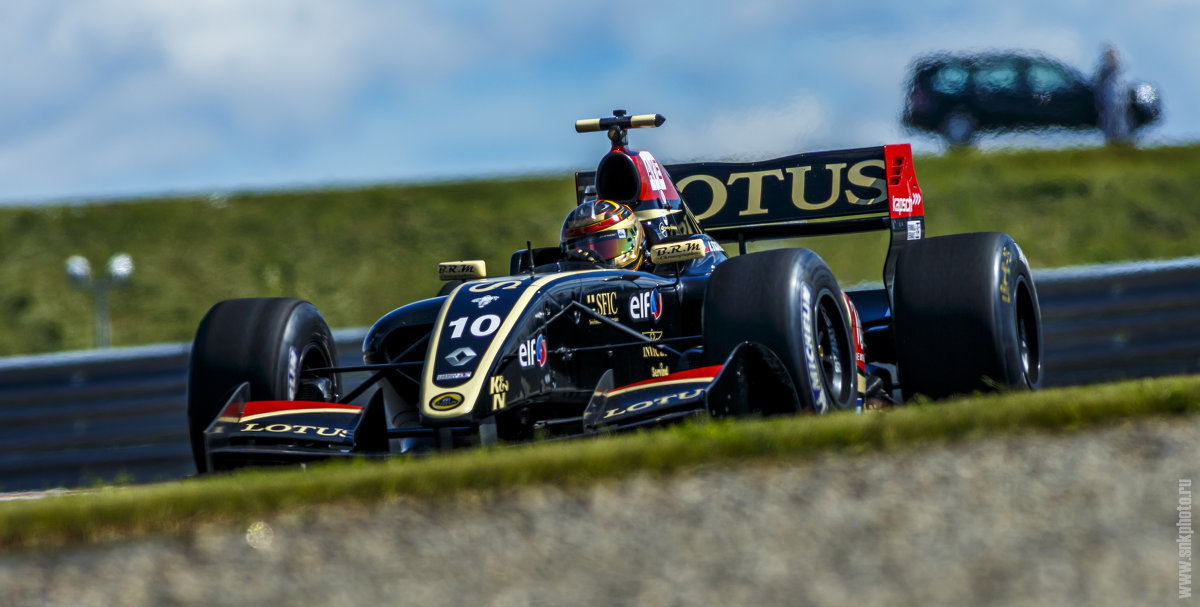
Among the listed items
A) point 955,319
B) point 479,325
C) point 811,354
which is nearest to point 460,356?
point 479,325

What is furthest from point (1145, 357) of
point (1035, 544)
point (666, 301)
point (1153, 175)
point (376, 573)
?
point (1153, 175)

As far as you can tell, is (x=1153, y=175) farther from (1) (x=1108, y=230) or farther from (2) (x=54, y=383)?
(2) (x=54, y=383)

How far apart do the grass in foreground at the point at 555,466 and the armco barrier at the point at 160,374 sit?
20.3 ft

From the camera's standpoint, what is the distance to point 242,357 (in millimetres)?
6895

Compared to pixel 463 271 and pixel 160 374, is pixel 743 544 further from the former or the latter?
pixel 160 374

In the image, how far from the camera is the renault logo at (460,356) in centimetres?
619

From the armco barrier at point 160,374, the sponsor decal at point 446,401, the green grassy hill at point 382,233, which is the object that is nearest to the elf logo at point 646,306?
the sponsor decal at point 446,401

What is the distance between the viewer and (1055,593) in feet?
10.6

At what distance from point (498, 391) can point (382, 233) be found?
18.7 metres

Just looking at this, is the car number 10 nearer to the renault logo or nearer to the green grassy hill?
the renault logo

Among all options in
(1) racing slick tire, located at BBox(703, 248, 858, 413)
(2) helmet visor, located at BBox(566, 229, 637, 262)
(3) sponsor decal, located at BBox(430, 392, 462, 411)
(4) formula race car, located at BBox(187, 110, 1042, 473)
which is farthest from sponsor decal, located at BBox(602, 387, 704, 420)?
(2) helmet visor, located at BBox(566, 229, 637, 262)

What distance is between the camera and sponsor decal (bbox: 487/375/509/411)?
6129mm

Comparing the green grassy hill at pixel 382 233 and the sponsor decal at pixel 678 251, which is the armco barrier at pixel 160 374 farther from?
the green grassy hill at pixel 382 233

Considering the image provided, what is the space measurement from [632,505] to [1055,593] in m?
1.19
